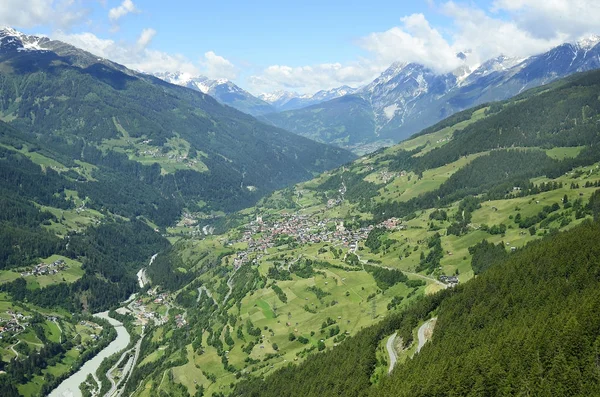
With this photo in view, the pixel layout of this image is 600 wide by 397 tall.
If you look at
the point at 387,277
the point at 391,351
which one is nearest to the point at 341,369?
the point at 391,351

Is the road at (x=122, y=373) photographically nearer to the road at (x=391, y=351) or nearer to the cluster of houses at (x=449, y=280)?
the road at (x=391, y=351)

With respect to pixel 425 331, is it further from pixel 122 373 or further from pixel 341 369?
pixel 122 373

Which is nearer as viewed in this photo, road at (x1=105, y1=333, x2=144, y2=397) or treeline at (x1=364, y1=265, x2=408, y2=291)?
road at (x1=105, y1=333, x2=144, y2=397)

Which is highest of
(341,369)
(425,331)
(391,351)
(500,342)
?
(500,342)

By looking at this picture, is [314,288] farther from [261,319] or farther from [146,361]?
[146,361]

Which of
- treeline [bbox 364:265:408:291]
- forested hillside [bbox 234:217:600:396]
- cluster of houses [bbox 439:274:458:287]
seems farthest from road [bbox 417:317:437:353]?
treeline [bbox 364:265:408:291]

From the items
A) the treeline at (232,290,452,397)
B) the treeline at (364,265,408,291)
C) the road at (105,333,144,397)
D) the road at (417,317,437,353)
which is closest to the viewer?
the treeline at (232,290,452,397)

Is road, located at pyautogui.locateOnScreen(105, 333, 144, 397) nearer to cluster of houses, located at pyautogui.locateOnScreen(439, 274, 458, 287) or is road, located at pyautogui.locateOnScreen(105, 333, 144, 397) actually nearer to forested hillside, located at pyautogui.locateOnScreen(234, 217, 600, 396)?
forested hillside, located at pyautogui.locateOnScreen(234, 217, 600, 396)

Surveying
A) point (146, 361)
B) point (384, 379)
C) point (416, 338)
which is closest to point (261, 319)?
point (146, 361)
